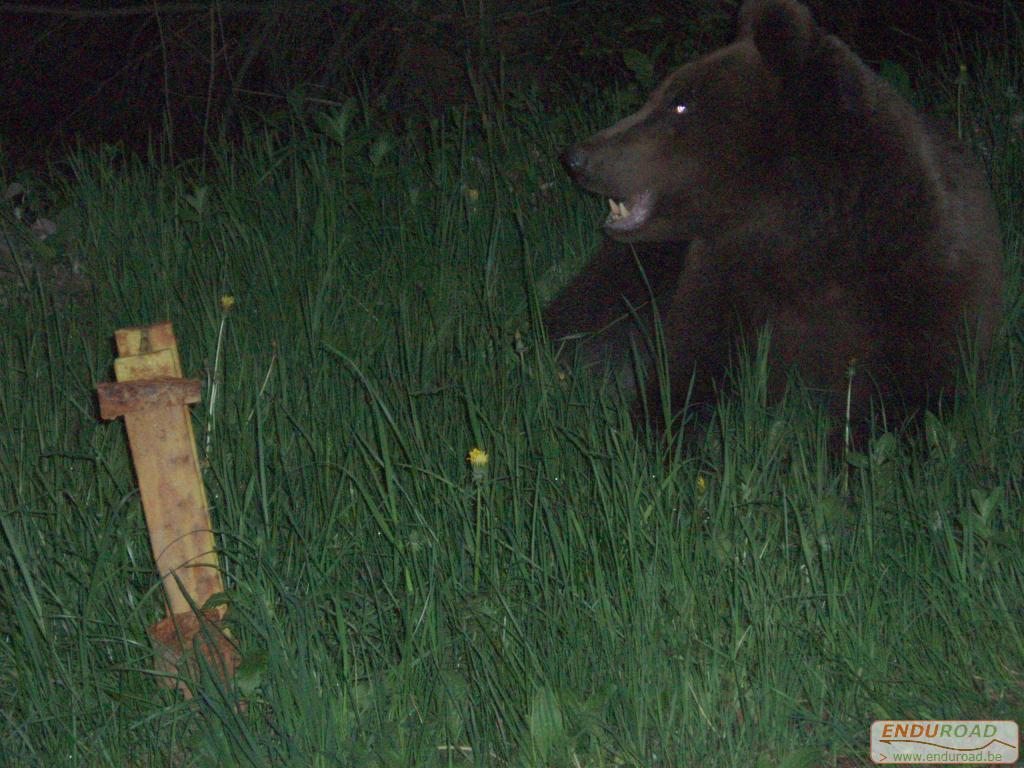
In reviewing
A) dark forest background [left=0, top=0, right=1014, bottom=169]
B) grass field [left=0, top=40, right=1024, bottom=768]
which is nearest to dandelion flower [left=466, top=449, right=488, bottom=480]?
grass field [left=0, top=40, right=1024, bottom=768]

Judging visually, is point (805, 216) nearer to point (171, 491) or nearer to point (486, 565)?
point (486, 565)

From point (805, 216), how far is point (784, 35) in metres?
0.41

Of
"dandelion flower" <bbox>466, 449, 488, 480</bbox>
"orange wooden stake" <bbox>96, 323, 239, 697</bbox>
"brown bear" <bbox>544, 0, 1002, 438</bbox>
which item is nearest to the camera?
"orange wooden stake" <bbox>96, 323, 239, 697</bbox>

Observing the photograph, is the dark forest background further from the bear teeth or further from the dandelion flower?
the dandelion flower

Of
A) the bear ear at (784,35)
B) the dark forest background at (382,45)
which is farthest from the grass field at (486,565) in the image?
the dark forest background at (382,45)

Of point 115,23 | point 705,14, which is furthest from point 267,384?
point 115,23

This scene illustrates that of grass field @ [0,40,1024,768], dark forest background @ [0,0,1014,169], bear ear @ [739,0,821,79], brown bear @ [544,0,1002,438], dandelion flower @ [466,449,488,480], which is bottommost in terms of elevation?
grass field @ [0,40,1024,768]

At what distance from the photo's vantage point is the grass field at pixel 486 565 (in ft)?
5.96

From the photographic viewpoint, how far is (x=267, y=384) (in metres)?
2.77

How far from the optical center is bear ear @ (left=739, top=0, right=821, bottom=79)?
9.31 feet

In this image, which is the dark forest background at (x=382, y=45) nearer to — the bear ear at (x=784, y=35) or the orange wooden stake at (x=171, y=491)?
the bear ear at (x=784, y=35)

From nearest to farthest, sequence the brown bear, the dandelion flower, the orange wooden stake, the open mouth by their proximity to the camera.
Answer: the orange wooden stake
the dandelion flower
the brown bear
the open mouth

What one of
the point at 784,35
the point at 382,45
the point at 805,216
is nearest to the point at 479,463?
the point at 805,216

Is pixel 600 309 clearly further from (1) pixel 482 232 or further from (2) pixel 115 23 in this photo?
(2) pixel 115 23
